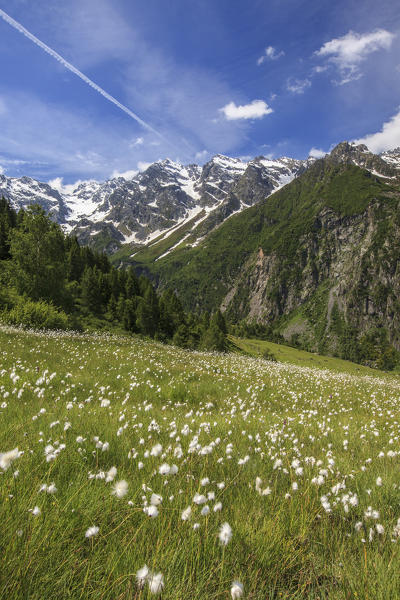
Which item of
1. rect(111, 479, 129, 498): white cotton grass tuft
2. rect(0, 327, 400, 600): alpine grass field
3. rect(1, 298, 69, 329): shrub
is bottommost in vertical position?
rect(1, 298, 69, 329): shrub

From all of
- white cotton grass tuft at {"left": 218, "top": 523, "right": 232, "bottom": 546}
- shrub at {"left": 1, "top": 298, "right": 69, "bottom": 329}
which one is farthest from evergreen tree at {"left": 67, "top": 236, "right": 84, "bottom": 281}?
white cotton grass tuft at {"left": 218, "top": 523, "right": 232, "bottom": 546}

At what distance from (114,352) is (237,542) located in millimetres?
12425

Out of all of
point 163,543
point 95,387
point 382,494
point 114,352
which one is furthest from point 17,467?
point 114,352

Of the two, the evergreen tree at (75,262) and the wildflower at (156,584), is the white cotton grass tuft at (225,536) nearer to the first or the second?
the wildflower at (156,584)

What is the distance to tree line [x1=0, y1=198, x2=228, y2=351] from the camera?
26.6 m

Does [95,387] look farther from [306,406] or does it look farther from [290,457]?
[306,406]

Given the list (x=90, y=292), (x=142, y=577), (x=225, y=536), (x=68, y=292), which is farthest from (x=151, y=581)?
(x=90, y=292)

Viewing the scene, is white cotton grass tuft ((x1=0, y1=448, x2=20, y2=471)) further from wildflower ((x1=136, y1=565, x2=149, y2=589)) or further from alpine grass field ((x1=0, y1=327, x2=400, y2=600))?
wildflower ((x1=136, y1=565, x2=149, y2=589))

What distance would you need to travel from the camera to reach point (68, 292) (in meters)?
33.8

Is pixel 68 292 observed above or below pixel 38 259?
below

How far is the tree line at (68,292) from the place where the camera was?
26.6 metres

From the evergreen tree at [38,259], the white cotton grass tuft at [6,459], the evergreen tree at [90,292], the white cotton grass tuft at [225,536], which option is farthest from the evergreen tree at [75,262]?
the white cotton grass tuft at [225,536]

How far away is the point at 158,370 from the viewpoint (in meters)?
10.9

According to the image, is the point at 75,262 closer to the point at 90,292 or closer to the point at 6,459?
the point at 90,292
